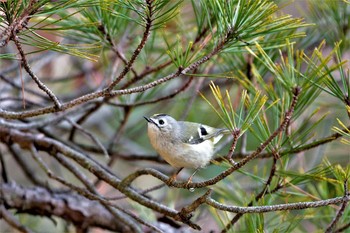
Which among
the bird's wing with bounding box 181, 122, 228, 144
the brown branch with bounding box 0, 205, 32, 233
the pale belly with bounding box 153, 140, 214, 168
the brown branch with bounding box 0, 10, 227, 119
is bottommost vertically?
the brown branch with bounding box 0, 205, 32, 233

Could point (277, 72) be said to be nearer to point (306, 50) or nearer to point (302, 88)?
point (302, 88)

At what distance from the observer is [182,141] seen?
1265 mm

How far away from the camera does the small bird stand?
1.23 m

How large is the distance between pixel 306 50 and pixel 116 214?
0.73 metres

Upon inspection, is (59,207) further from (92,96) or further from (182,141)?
(92,96)

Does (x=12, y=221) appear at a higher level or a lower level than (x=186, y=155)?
lower

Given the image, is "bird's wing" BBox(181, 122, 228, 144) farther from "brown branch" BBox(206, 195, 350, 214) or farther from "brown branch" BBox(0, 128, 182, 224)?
"brown branch" BBox(206, 195, 350, 214)

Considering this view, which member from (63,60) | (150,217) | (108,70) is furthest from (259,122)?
(63,60)

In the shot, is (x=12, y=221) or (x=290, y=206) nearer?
(x=290, y=206)

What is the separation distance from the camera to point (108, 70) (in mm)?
1514

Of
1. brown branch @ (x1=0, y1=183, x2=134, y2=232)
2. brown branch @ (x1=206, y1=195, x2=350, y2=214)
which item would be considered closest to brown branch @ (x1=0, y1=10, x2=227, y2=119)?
brown branch @ (x1=206, y1=195, x2=350, y2=214)

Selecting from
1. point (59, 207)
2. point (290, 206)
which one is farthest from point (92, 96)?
point (59, 207)

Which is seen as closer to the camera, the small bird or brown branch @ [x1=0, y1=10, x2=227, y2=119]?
brown branch @ [x1=0, y1=10, x2=227, y2=119]

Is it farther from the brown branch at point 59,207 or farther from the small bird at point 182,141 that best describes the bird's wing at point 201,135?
the brown branch at point 59,207
